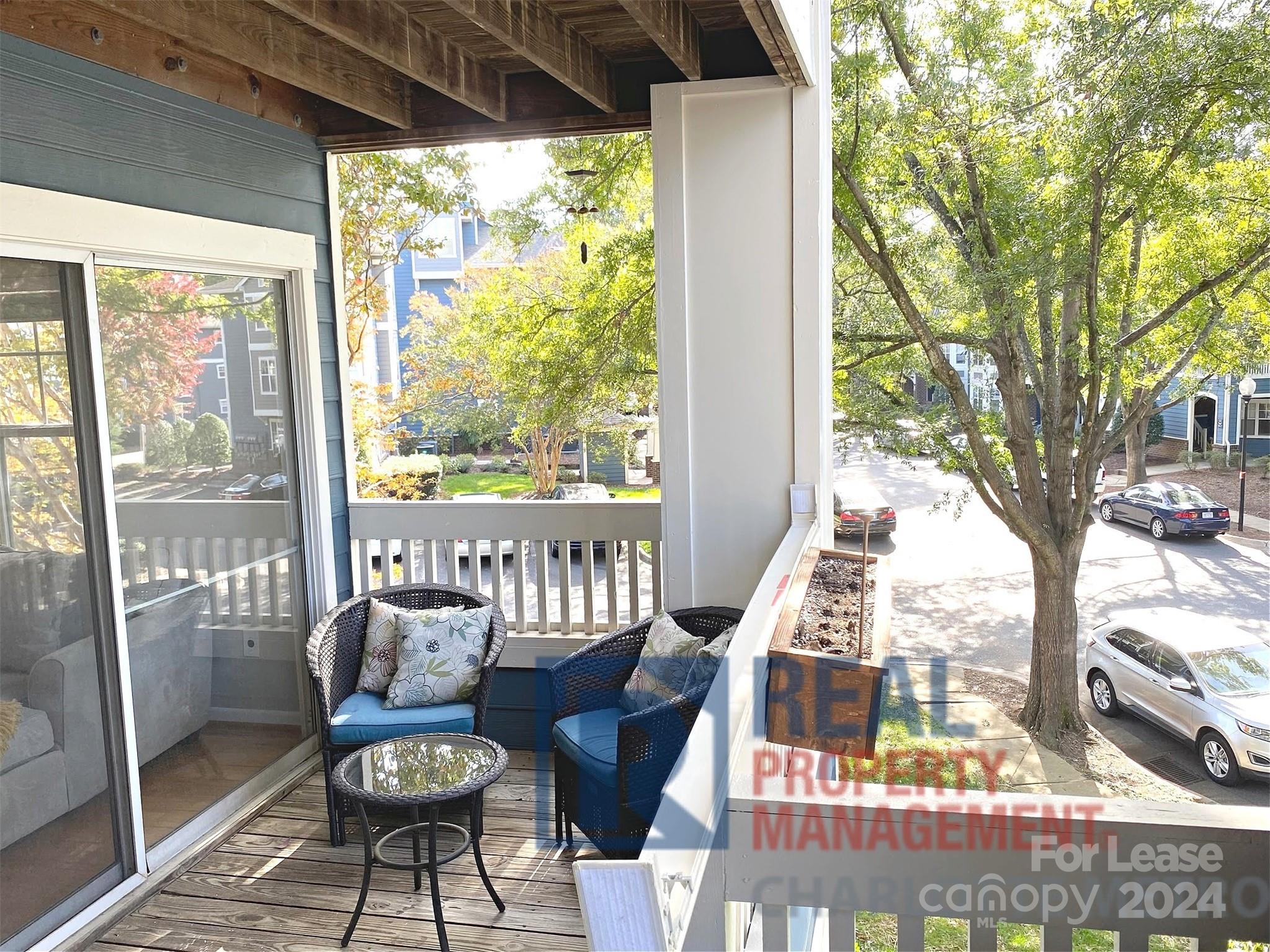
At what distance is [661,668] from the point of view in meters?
3.24

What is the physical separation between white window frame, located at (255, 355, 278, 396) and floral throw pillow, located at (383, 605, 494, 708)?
3.46ft

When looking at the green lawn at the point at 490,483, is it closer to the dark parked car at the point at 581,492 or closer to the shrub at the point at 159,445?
the dark parked car at the point at 581,492

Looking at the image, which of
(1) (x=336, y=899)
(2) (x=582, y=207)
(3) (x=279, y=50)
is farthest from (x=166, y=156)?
(2) (x=582, y=207)

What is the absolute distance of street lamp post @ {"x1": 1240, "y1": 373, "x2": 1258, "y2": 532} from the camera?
838 centimetres

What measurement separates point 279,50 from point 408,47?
403 millimetres

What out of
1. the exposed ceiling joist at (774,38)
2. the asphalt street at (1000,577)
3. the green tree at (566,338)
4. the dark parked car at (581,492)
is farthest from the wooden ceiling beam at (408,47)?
the asphalt street at (1000,577)

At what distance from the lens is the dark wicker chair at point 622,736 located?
2.87 m

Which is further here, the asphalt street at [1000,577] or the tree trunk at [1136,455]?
the tree trunk at [1136,455]

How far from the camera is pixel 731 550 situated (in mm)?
3680

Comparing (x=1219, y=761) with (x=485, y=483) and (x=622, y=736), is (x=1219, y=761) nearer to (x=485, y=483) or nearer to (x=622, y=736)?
(x=485, y=483)

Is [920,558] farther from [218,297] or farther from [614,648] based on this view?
[218,297]

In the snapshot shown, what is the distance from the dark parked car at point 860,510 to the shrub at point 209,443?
6188mm

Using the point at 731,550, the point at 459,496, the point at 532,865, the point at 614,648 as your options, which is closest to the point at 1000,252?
the point at 459,496

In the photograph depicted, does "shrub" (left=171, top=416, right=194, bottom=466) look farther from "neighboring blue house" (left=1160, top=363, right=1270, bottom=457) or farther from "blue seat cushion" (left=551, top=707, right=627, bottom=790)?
"neighboring blue house" (left=1160, top=363, right=1270, bottom=457)
